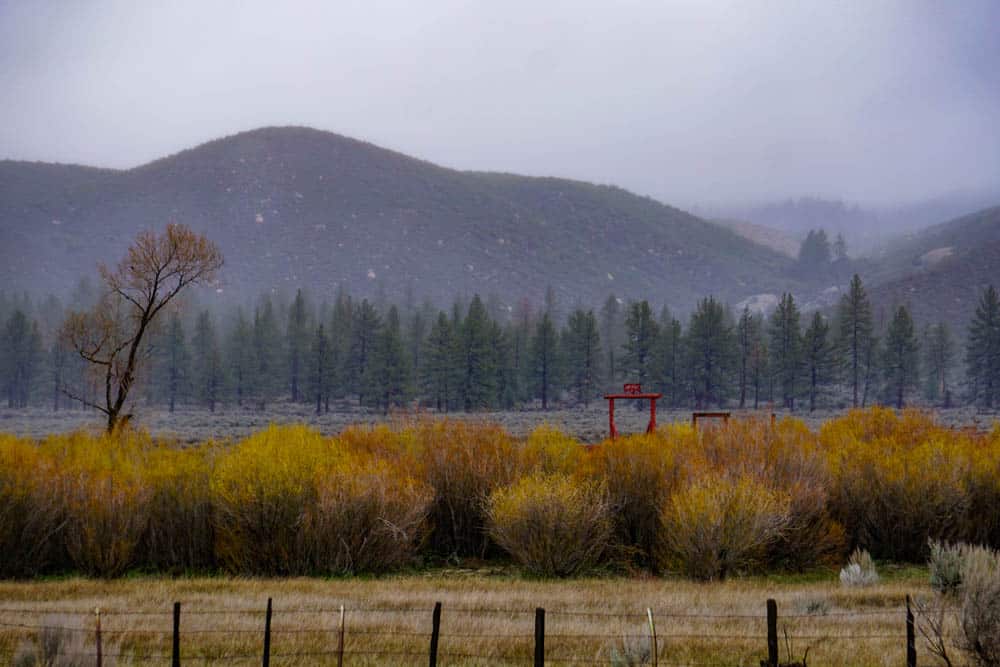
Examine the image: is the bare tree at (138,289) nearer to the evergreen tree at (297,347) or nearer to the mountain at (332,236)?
the evergreen tree at (297,347)

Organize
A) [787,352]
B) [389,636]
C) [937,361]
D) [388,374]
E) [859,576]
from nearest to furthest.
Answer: [389,636]
[859,576]
[388,374]
[787,352]
[937,361]

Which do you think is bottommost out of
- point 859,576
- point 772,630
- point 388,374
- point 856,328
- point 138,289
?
point 859,576

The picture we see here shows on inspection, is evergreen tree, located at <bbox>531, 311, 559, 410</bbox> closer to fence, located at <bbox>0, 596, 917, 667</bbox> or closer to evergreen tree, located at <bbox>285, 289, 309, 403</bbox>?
evergreen tree, located at <bbox>285, 289, 309, 403</bbox>

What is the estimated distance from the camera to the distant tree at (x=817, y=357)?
74.4 m

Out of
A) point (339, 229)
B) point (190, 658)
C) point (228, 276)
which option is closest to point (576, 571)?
point (190, 658)

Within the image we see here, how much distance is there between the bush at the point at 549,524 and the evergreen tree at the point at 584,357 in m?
61.2

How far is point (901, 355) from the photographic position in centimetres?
7506

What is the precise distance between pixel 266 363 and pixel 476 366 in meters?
22.8

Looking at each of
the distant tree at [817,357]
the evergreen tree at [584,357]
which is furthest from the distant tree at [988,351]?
the evergreen tree at [584,357]

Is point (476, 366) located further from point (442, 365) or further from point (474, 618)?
point (474, 618)

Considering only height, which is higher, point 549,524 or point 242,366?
point 242,366

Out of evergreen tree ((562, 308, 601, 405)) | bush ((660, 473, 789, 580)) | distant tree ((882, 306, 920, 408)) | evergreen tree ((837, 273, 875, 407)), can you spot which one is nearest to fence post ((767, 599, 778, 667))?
bush ((660, 473, 789, 580))

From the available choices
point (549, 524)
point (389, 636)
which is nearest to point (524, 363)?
point (549, 524)

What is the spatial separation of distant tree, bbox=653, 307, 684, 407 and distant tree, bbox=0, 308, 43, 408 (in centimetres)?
6178
